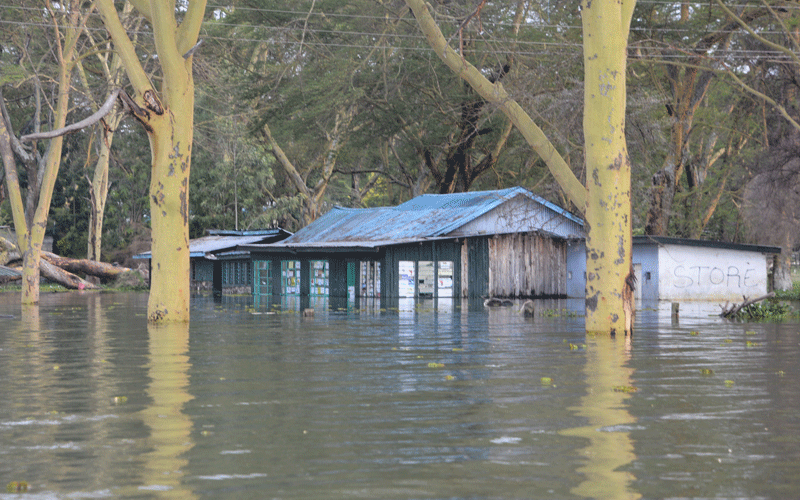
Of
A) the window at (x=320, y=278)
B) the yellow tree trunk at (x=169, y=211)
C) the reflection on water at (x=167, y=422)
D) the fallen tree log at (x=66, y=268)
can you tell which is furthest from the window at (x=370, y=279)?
the reflection on water at (x=167, y=422)

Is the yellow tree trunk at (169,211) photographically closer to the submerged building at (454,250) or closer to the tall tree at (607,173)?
the tall tree at (607,173)

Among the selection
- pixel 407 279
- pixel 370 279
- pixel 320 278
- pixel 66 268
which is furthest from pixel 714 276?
pixel 66 268

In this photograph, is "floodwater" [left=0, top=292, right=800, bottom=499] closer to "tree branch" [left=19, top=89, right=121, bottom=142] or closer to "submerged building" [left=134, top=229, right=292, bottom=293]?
"tree branch" [left=19, top=89, right=121, bottom=142]

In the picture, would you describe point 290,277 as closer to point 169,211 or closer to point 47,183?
point 47,183

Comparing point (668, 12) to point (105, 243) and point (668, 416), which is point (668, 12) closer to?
point (668, 416)

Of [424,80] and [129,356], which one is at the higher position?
[424,80]

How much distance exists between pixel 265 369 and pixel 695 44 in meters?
28.2

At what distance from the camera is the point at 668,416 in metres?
7.44

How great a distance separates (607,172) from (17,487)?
460 inches

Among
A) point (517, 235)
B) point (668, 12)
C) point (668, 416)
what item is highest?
point (668, 12)

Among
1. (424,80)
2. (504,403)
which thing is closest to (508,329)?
(504,403)

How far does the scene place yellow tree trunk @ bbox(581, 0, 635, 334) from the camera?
1505 cm

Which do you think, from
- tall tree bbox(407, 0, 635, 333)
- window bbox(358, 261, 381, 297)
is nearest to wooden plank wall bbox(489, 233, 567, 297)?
window bbox(358, 261, 381, 297)

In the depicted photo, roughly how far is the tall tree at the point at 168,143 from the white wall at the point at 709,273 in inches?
1012
